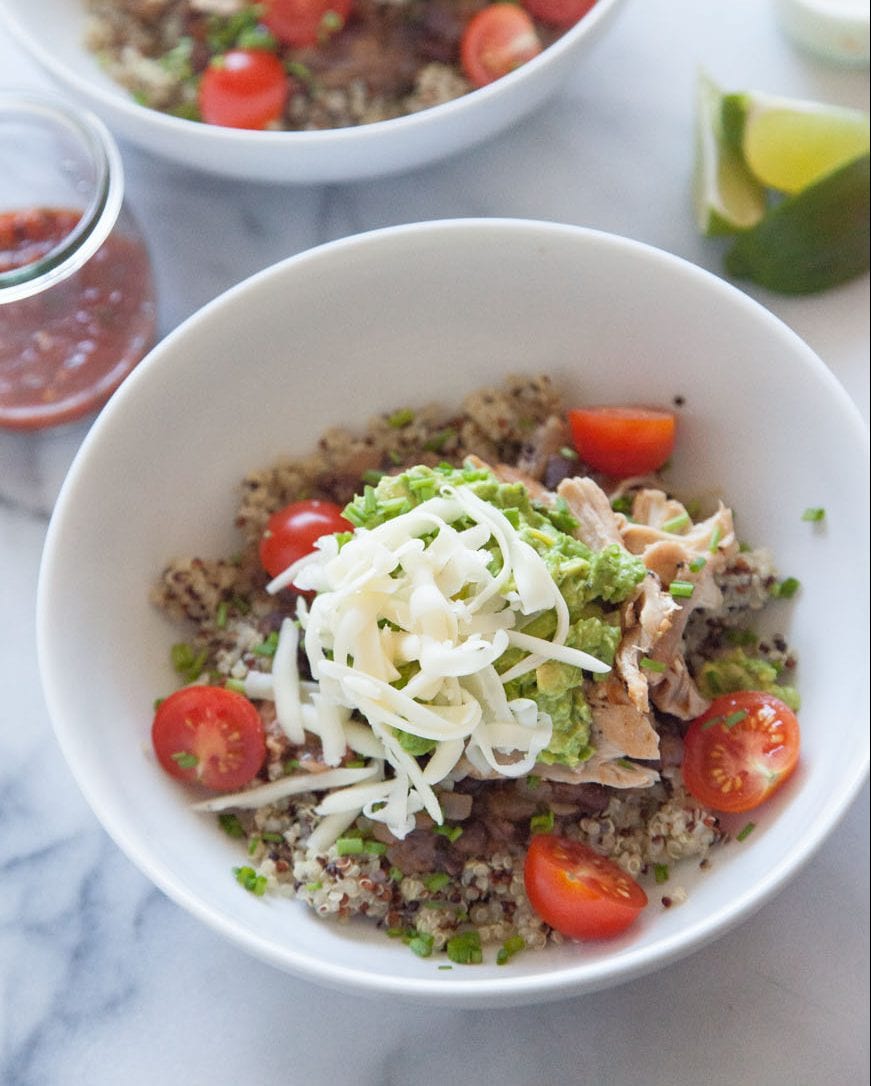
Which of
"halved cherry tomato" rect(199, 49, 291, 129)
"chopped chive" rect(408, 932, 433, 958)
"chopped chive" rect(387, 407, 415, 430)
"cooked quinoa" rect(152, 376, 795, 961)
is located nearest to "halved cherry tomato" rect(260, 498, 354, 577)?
"cooked quinoa" rect(152, 376, 795, 961)

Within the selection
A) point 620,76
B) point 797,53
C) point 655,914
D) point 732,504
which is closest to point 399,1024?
point 655,914

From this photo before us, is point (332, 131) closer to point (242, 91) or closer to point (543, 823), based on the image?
point (242, 91)

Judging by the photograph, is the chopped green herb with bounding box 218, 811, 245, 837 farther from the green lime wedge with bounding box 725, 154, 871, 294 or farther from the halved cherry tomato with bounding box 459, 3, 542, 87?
the halved cherry tomato with bounding box 459, 3, 542, 87

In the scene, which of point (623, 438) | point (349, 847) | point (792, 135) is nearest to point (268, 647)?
point (349, 847)

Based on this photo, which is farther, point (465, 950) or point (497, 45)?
point (497, 45)

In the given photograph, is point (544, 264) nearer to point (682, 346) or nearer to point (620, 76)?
point (682, 346)

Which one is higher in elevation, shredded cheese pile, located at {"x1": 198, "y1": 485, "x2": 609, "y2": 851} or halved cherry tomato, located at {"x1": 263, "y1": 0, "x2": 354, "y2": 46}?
halved cherry tomato, located at {"x1": 263, "y1": 0, "x2": 354, "y2": 46}

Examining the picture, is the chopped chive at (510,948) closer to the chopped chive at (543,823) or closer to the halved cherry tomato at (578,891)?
the halved cherry tomato at (578,891)
